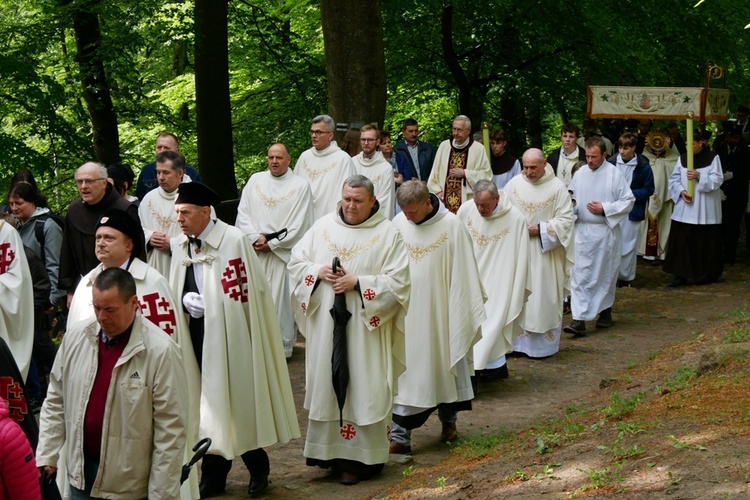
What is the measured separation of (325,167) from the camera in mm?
13867

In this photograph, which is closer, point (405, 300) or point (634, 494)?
point (634, 494)

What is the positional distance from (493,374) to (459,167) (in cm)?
483

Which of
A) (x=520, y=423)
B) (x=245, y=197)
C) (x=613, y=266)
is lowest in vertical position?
(x=520, y=423)

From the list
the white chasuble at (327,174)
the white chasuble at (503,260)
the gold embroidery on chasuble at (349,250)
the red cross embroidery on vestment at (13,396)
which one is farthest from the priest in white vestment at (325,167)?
the red cross embroidery on vestment at (13,396)

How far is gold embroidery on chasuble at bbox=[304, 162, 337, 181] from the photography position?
1384cm

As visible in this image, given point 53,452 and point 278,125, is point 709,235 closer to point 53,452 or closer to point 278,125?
point 278,125

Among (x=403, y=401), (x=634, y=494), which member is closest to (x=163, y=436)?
(x=634, y=494)

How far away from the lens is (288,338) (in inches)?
508

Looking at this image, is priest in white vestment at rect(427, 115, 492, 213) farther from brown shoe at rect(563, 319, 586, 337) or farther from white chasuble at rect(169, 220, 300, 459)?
white chasuble at rect(169, 220, 300, 459)

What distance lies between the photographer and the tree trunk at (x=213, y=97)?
17.5 m

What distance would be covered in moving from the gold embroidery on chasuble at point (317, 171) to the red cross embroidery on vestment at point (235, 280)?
19.4 ft

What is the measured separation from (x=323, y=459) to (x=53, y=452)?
3.19 meters

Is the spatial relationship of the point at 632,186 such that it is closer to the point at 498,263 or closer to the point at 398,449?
the point at 498,263

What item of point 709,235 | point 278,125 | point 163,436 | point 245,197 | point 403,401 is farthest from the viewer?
point 278,125
